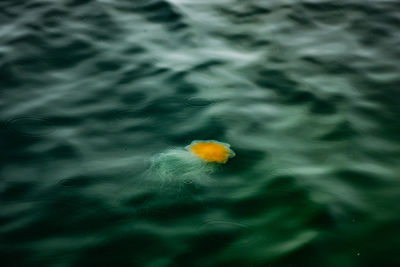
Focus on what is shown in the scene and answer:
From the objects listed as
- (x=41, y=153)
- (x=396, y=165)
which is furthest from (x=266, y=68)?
(x=41, y=153)

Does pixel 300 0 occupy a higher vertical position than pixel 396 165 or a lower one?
higher

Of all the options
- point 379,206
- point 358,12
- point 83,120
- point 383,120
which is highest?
point 358,12

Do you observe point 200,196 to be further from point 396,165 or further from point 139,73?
point 139,73

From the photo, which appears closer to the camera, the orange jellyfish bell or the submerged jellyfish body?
the submerged jellyfish body

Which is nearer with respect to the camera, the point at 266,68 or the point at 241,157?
the point at 241,157

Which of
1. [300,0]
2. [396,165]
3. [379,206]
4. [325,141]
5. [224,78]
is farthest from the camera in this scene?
[300,0]

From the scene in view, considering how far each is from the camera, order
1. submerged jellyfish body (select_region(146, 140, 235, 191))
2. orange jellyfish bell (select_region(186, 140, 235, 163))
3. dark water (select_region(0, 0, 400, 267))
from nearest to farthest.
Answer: dark water (select_region(0, 0, 400, 267)), submerged jellyfish body (select_region(146, 140, 235, 191)), orange jellyfish bell (select_region(186, 140, 235, 163))
